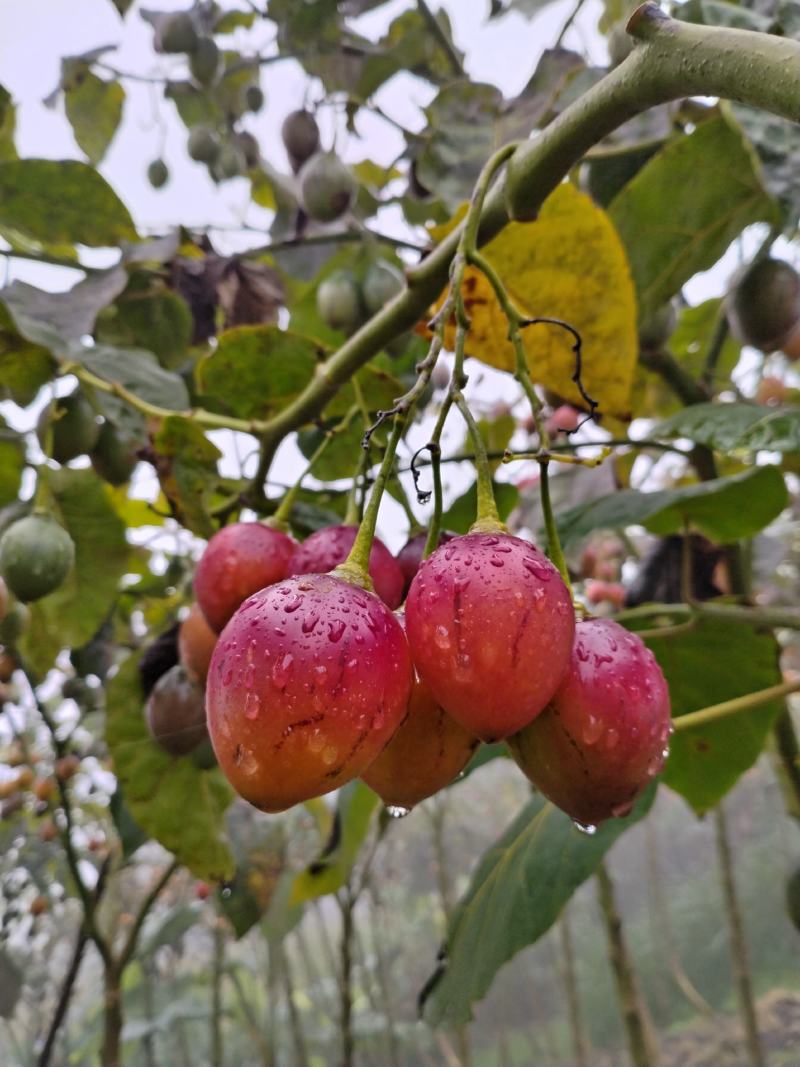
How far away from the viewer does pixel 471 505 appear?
3.07ft

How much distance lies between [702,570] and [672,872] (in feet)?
35.3

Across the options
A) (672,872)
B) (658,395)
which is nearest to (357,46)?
(658,395)

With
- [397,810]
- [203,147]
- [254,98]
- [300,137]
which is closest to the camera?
[397,810]

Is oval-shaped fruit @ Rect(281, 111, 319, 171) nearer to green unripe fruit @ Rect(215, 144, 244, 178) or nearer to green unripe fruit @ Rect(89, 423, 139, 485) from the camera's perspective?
green unripe fruit @ Rect(215, 144, 244, 178)

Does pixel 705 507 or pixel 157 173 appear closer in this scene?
pixel 705 507

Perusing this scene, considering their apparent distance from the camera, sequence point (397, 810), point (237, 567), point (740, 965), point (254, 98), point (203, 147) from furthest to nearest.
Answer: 1. point (740, 965)
2. point (254, 98)
3. point (203, 147)
4. point (237, 567)
5. point (397, 810)

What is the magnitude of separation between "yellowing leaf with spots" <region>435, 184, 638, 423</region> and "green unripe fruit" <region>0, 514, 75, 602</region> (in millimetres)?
431

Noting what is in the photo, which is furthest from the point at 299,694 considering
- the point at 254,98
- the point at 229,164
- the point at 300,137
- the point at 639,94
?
the point at 254,98

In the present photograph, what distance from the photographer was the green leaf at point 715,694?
0.84m

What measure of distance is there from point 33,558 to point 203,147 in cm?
137

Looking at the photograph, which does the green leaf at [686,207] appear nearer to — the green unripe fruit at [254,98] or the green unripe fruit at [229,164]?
the green unripe fruit at [229,164]

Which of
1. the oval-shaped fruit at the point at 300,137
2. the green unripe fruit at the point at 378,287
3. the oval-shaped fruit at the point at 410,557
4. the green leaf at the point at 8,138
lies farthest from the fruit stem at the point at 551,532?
the oval-shaped fruit at the point at 300,137

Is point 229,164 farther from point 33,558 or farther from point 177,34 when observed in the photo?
point 33,558

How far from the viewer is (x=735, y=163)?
840mm
